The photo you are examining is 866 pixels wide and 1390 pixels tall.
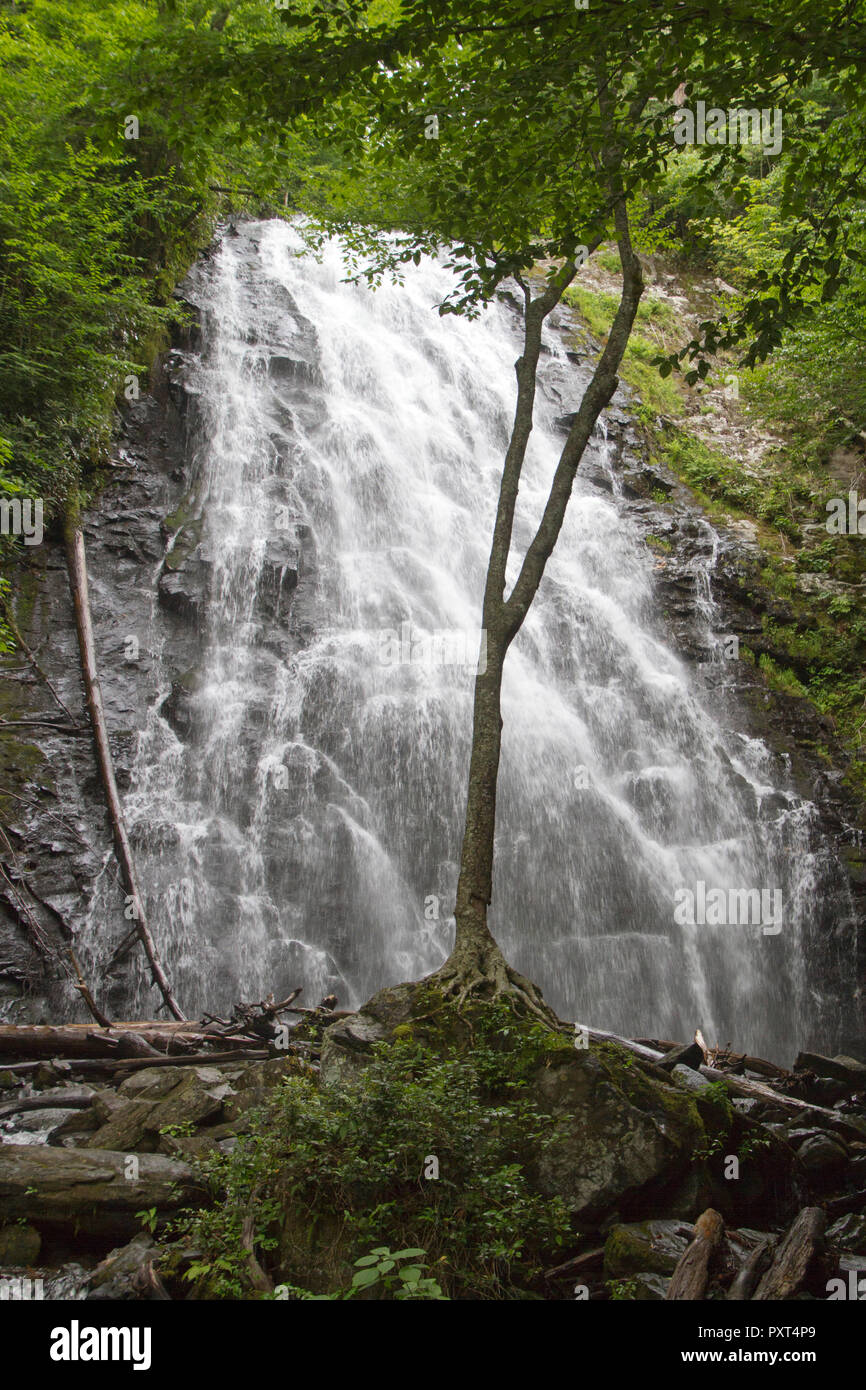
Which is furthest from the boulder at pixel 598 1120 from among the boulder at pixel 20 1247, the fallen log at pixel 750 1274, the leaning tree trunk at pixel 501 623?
the boulder at pixel 20 1247

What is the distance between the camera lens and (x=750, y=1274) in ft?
13.8

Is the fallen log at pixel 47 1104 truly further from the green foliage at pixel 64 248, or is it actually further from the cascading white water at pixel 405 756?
the green foliage at pixel 64 248

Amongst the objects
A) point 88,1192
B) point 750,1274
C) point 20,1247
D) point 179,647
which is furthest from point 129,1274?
point 179,647

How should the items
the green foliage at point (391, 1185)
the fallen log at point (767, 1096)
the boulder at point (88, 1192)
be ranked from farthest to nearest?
the fallen log at point (767, 1096) → the boulder at point (88, 1192) → the green foliage at point (391, 1185)

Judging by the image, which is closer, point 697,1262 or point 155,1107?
point 697,1262

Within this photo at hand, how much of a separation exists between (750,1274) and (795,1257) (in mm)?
348

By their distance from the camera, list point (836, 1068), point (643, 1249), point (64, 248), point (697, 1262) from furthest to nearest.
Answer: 1. point (64, 248)
2. point (836, 1068)
3. point (643, 1249)
4. point (697, 1262)

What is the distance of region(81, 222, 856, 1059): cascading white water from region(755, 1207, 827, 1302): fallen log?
6.01 m

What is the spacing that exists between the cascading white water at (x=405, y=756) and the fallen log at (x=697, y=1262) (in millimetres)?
6246

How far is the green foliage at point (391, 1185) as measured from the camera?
4176 mm

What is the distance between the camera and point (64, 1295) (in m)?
4.27

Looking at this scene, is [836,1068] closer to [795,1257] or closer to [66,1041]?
[795,1257]

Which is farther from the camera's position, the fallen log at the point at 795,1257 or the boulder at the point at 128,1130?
the boulder at the point at 128,1130
